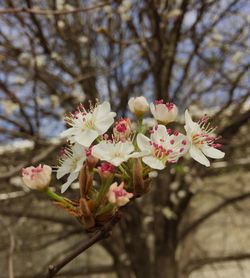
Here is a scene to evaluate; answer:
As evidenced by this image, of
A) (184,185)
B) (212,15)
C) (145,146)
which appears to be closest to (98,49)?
(212,15)

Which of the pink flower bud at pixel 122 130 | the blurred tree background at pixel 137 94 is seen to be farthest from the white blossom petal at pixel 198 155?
the blurred tree background at pixel 137 94

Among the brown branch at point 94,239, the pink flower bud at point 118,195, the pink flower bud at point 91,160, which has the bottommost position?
the brown branch at point 94,239

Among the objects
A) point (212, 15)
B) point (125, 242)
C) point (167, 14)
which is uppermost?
point (212, 15)

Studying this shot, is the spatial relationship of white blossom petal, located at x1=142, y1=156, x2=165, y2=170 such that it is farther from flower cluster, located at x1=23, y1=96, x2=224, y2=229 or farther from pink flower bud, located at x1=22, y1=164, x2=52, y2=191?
pink flower bud, located at x1=22, y1=164, x2=52, y2=191

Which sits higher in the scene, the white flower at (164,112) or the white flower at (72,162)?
the white flower at (164,112)

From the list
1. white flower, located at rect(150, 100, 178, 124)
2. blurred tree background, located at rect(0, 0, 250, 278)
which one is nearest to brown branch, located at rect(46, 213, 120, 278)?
white flower, located at rect(150, 100, 178, 124)

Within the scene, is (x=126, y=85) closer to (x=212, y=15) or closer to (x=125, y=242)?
(x=212, y=15)

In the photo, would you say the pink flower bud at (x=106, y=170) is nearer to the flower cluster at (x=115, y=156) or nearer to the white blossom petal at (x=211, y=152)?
the flower cluster at (x=115, y=156)
